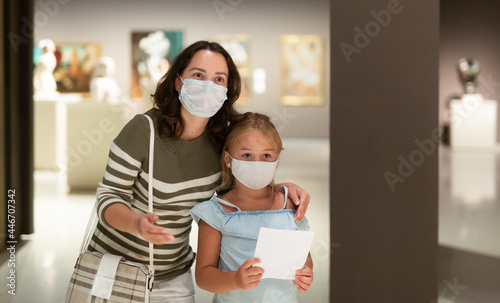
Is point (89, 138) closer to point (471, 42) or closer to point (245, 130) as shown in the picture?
point (245, 130)

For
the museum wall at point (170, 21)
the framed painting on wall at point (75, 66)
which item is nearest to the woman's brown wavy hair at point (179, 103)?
the museum wall at point (170, 21)

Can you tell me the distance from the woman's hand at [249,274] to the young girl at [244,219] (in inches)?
4.6

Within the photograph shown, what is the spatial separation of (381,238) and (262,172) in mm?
1725

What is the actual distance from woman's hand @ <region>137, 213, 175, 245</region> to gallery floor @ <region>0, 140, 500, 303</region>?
2.73m

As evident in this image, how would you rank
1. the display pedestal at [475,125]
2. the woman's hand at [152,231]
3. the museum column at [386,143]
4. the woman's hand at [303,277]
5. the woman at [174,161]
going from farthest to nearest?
the display pedestal at [475,125]
the museum column at [386,143]
the woman at [174,161]
the woman's hand at [303,277]
the woman's hand at [152,231]

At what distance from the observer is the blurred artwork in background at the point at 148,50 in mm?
17453

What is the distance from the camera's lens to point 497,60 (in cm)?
1808

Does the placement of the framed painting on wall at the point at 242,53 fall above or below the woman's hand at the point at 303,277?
above

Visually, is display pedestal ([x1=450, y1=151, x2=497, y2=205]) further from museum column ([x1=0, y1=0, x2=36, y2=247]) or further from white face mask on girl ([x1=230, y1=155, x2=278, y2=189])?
white face mask on girl ([x1=230, y1=155, x2=278, y2=189])

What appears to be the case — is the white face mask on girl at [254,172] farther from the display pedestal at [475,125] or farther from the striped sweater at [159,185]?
the display pedestal at [475,125]

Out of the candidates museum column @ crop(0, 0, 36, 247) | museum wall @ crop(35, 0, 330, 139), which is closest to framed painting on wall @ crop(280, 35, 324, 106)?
museum wall @ crop(35, 0, 330, 139)

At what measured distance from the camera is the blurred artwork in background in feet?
57.3

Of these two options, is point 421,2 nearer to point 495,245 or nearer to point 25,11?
point 495,245

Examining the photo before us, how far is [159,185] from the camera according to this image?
2293 millimetres
